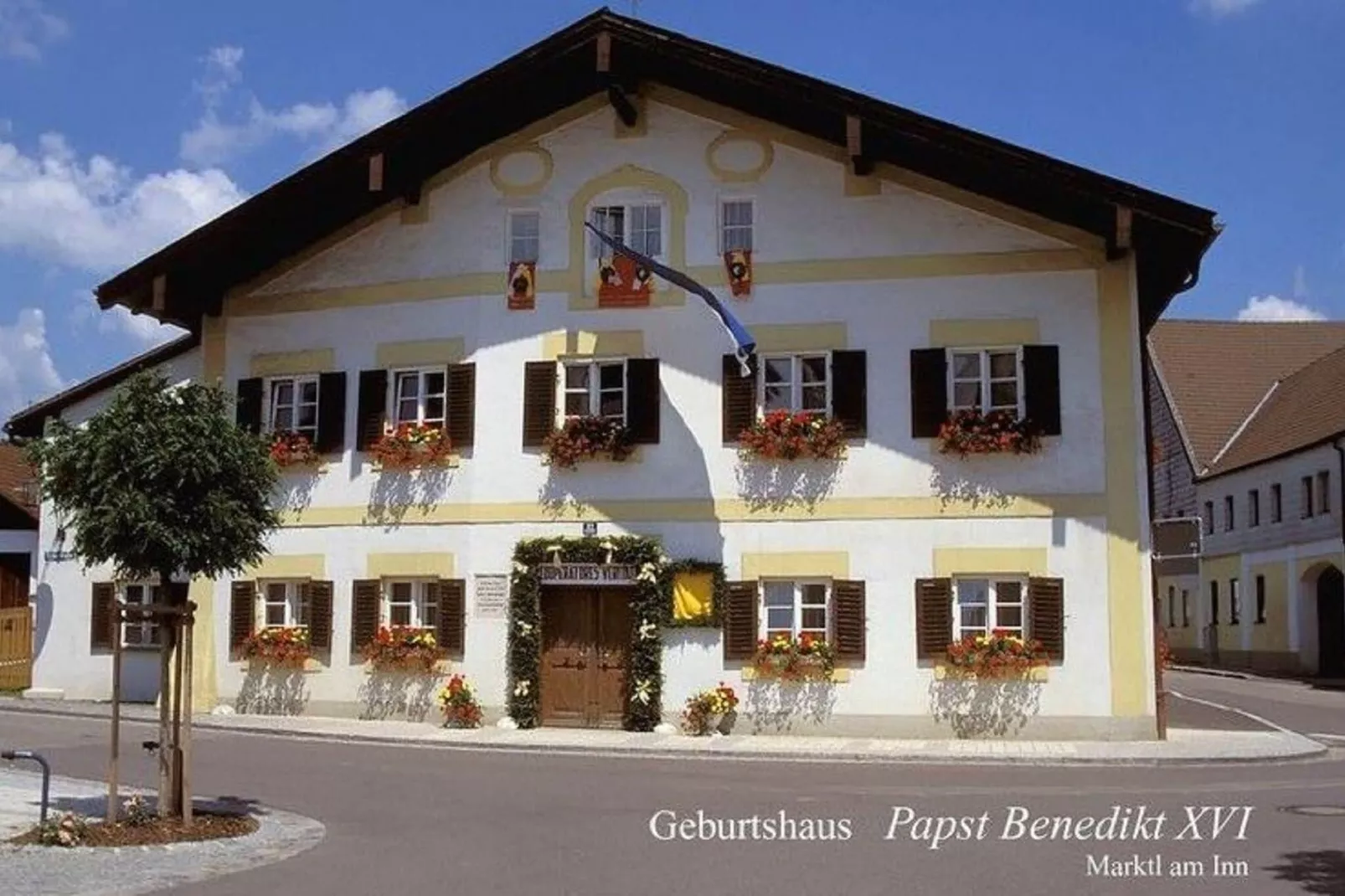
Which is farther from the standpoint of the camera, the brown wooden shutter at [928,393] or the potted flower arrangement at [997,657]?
the brown wooden shutter at [928,393]

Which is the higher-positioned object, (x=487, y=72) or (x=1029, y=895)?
(x=487, y=72)

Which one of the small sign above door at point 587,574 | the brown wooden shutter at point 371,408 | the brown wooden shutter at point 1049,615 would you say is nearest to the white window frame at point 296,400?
the brown wooden shutter at point 371,408

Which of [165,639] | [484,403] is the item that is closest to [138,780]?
[165,639]

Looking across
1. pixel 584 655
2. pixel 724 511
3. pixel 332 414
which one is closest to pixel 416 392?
pixel 332 414

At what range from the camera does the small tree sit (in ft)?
39.9

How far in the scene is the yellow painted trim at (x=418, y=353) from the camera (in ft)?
77.7

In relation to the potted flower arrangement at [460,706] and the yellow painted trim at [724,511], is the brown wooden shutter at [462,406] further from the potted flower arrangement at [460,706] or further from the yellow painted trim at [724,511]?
the potted flower arrangement at [460,706]

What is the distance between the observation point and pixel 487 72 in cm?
2316

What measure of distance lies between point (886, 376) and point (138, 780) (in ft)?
36.3

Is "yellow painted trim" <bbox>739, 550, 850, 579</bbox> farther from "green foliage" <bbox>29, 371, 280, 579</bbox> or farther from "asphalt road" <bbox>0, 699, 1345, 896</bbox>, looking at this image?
"green foliage" <bbox>29, 371, 280, 579</bbox>

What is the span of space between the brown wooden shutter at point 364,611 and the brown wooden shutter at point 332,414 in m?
2.08

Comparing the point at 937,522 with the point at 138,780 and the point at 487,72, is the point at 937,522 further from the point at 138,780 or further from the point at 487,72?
the point at 138,780

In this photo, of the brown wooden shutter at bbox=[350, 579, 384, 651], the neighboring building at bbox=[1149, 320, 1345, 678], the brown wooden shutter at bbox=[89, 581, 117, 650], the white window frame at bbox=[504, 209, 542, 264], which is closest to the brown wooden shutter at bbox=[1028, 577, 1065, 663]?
the white window frame at bbox=[504, 209, 542, 264]

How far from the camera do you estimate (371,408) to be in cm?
2406
